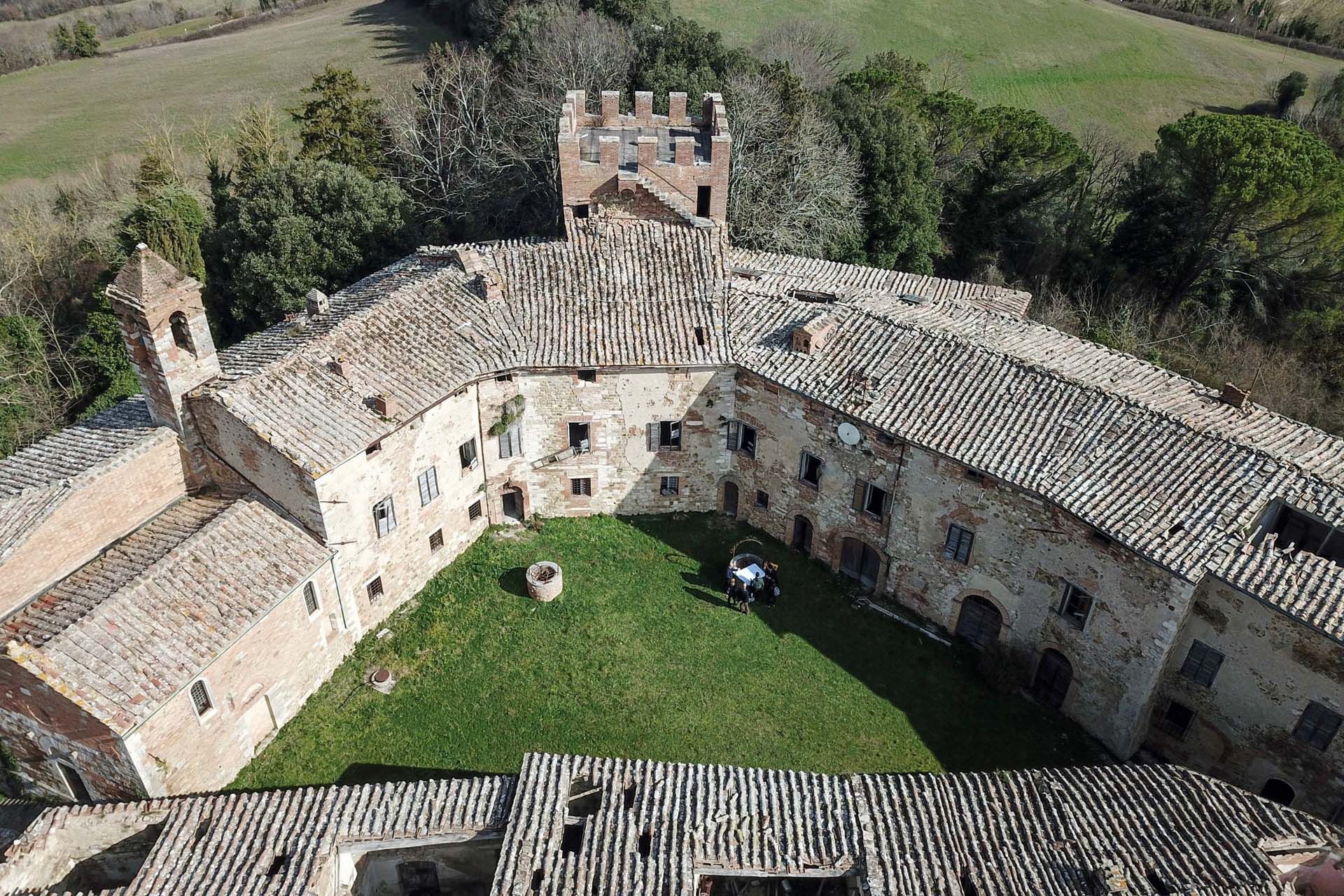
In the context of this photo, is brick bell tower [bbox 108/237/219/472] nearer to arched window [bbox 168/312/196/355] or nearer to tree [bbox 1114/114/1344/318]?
arched window [bbox 168/312/196/355]

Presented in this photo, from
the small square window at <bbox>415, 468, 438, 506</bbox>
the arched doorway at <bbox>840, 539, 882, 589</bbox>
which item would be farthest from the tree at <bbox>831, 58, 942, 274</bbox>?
the small square window at <bbox>415, 468, 438, 506</bbox>

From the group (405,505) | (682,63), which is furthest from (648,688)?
(682,63)

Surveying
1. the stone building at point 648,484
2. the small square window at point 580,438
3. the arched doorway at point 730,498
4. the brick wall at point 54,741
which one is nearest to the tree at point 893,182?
the stone building at point 648,484

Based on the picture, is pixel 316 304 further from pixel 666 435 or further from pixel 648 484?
pixel 648 484

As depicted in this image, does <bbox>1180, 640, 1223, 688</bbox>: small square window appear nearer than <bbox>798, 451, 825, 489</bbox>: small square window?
Yes

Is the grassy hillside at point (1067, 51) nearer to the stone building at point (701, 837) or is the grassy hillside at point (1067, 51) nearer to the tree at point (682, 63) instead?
the tree at point (682, 63)
